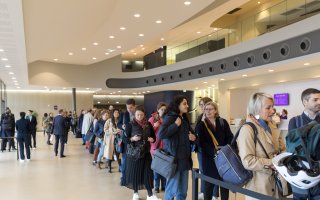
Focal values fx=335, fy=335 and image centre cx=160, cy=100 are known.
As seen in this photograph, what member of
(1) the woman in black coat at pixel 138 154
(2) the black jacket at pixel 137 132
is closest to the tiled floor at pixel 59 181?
(1) the woman in black coat at pixel 138 154

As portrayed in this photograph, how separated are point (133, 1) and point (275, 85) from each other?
936 centimetres

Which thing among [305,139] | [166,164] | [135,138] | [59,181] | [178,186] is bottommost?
[59,181]

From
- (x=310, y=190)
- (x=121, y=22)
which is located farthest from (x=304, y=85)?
(x=310, y=190)

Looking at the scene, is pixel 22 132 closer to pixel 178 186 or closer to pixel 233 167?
pixel 178 186

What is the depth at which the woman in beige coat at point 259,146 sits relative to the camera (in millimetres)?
2764

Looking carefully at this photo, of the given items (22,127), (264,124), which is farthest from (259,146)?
(22,127)

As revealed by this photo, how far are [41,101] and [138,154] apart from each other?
24.7 metres

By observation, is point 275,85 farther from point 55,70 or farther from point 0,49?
point 55,70

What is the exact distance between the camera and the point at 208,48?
1778cm

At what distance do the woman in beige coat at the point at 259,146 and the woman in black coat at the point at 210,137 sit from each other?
163 cm

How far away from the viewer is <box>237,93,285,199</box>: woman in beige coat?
9.07ft

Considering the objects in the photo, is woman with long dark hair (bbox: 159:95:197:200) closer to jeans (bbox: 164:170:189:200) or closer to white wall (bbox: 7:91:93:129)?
jeans (bbox: 164:170:189:200)

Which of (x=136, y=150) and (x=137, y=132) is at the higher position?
(x=137, y=132)

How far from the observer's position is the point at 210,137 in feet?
15.2
